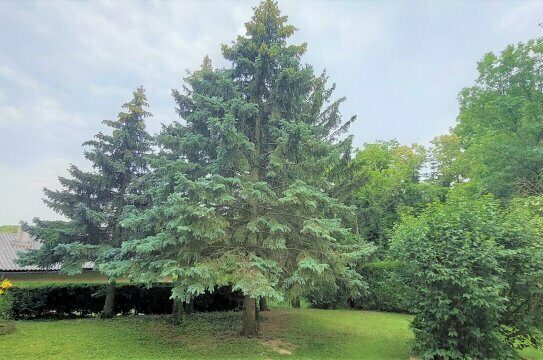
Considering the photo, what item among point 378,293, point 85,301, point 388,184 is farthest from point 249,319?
point 388,184

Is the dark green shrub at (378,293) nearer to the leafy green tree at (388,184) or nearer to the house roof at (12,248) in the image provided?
the leafy green tree at (388,184)

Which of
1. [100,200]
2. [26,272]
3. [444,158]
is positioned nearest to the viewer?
[100,200]

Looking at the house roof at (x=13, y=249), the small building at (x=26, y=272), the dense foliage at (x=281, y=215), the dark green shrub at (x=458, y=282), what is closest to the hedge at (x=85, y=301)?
the dense foliage at (x=281, y=215)

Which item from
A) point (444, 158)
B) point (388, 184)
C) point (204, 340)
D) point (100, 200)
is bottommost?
point (204, 340)

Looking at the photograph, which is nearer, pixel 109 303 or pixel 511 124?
pixel 109 303

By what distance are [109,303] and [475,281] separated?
12.3 metres

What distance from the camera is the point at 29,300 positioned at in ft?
38.4

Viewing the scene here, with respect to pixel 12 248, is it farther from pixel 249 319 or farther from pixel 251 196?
pixel 251 196

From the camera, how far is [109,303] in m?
12.3

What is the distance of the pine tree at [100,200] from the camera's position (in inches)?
441

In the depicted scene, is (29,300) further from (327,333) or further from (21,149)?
(327,333)

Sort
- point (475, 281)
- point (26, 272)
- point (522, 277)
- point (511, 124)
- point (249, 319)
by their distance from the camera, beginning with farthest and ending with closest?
point (26, 272), point (511, 124), point (249, 319), point (522, 277), point (475, 281)

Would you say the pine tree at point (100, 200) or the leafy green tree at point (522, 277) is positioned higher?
the pine tree at point (100, 200)

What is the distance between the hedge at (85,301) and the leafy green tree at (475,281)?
936 centimetres
